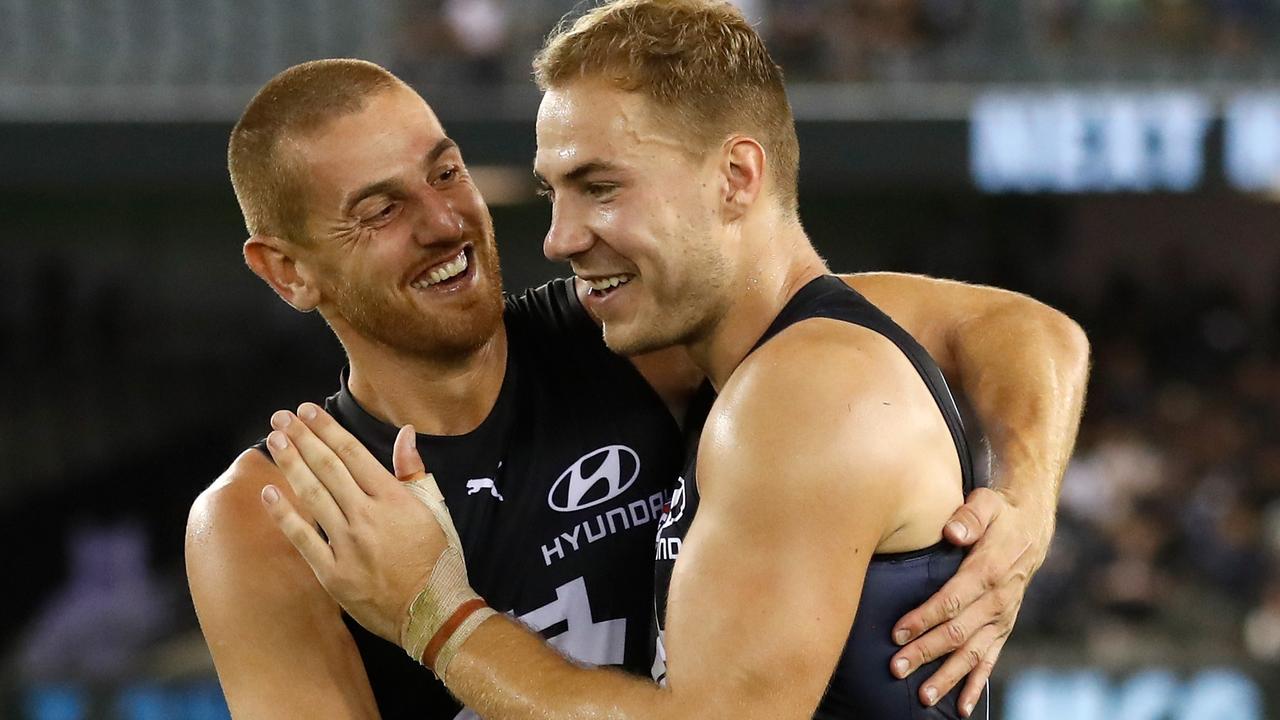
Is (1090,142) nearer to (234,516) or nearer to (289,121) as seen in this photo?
(289,121)

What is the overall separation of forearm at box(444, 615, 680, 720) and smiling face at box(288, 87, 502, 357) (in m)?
0.72

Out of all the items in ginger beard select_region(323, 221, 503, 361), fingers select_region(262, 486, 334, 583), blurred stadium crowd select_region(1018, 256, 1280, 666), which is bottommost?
blurred stadium crowd select_region(1018, 256, 1280, 666)

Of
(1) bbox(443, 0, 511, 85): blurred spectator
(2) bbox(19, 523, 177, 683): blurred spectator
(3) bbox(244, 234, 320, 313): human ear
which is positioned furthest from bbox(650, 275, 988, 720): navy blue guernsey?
(1) bbox(443, 0, 511, 85): blurred spectator

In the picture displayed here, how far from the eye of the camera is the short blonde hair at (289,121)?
3.15 m

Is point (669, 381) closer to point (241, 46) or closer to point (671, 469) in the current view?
point (671, 469)

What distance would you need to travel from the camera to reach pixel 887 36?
10.4 m

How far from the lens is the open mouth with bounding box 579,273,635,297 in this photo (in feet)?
9.20

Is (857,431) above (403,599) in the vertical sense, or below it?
above

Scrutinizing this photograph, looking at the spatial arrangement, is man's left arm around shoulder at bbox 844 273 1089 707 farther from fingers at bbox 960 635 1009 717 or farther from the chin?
the chin

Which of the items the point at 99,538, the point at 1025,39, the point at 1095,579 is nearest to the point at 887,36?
the point at 1025,39

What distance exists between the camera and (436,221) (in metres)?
3.08

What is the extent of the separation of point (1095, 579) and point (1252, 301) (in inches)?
147

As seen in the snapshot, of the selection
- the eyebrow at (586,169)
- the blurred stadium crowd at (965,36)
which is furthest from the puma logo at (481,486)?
the blurred stadium crowd at (965,36)

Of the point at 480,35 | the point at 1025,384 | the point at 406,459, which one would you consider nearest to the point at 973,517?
the point at 1025,384
